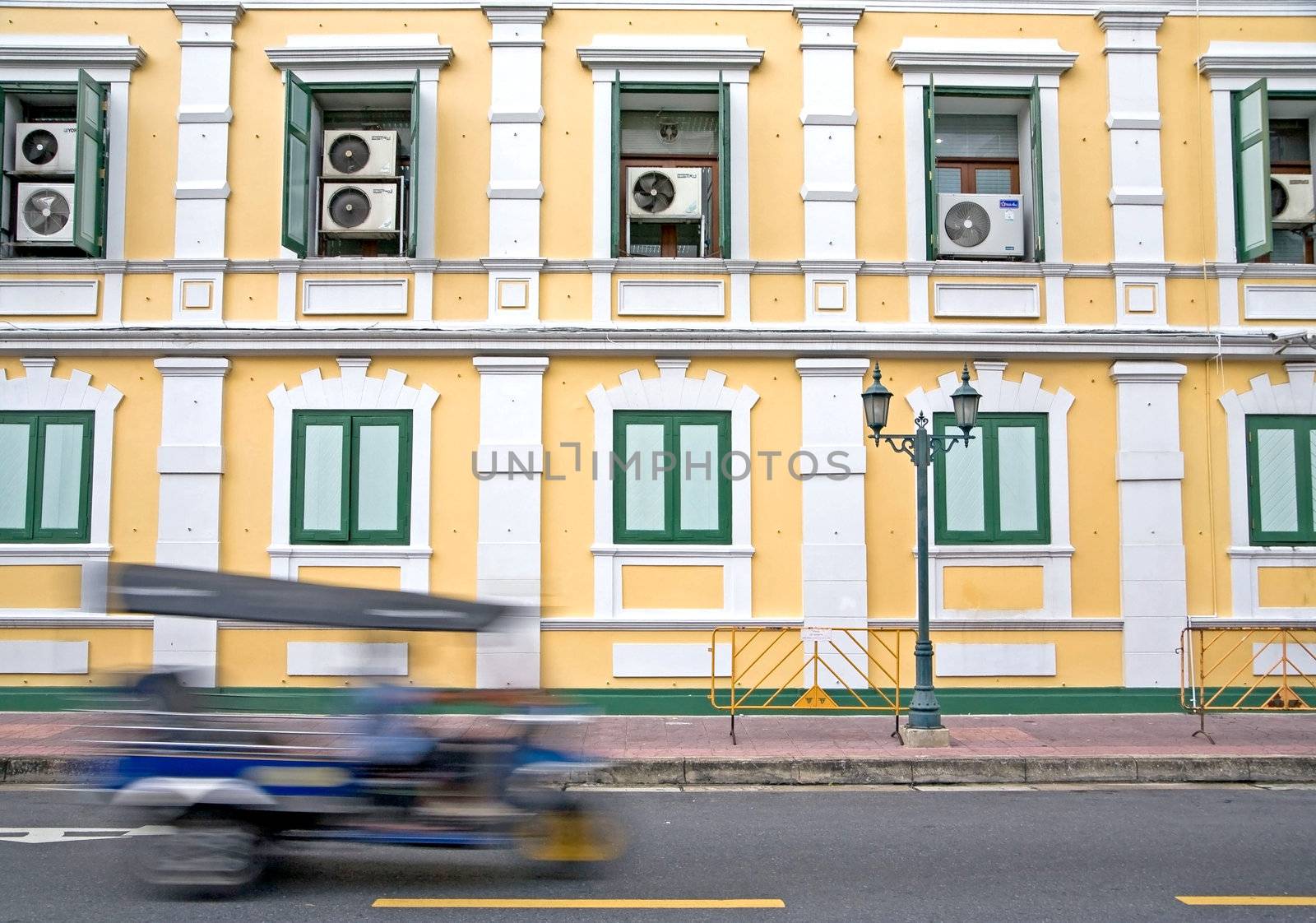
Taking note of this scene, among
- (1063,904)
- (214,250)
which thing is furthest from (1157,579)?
(214,250)

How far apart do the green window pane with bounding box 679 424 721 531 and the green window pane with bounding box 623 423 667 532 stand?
0.27 m

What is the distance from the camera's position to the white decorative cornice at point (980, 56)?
46.0ft

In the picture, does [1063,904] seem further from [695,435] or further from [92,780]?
[695,435]

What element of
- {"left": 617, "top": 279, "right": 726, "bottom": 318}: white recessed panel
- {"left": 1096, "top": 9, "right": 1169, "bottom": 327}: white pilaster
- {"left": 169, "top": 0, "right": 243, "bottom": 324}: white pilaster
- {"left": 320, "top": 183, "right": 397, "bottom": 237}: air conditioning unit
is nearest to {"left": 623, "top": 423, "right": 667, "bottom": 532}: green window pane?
{"left": 617, "top": 279, "right": 726, "bottom": 318}: white recessed panel

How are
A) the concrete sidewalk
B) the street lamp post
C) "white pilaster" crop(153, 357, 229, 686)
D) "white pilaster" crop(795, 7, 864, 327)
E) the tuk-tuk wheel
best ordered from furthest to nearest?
1. "white pilaster" crop(795, 7, 864, 327)
2. "white pilaster" crop(153, 357, 229, 686)
3. the street lamp post
4. the concrete sidewalk
5. the tuk-tuk wheel

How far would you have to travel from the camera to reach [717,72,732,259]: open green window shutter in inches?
541

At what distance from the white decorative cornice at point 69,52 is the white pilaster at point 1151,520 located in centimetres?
1307

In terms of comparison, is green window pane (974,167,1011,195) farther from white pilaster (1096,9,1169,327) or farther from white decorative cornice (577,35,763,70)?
white decorative cornice (577,35,763,70)

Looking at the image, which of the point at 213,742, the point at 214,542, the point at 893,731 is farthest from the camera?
the point at 214,542

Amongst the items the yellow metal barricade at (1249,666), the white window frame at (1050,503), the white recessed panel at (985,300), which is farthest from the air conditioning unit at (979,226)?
the yellow metal barricade at (1249,666)

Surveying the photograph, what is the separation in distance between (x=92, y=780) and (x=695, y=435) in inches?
335

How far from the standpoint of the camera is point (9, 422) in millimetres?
13750

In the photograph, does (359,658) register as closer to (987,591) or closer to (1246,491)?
(987,591)

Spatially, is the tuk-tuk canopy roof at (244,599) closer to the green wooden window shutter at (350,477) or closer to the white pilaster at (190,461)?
the green wooden window shutter at (350,477)
